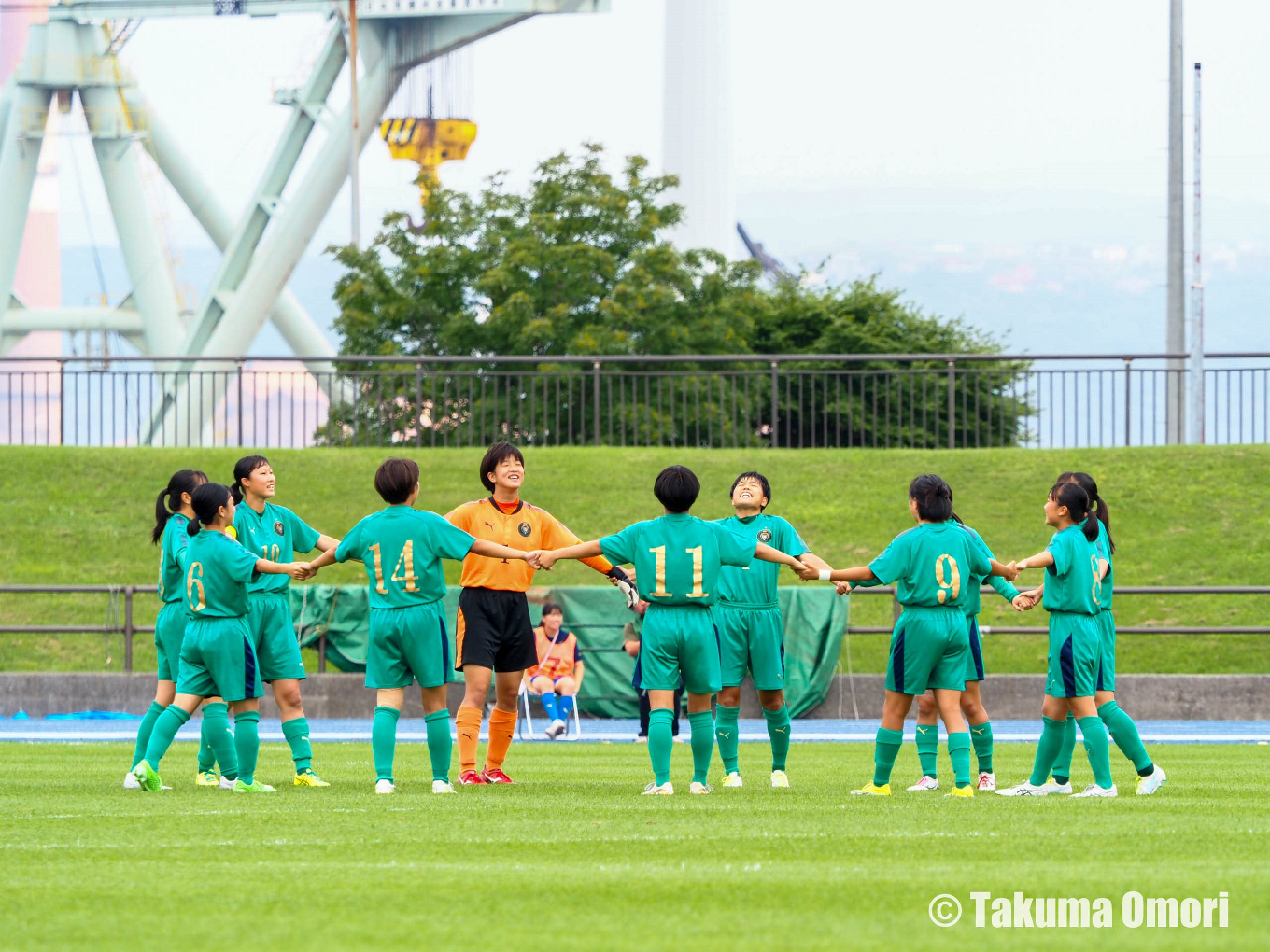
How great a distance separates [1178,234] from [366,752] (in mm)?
17803

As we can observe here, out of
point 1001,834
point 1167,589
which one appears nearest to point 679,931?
point 1001,834

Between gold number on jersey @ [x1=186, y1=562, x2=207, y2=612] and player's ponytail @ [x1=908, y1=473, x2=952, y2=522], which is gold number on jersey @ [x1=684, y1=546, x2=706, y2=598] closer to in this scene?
player's ponytail @ [x1=908, y1=473, x2=952, y2=522]

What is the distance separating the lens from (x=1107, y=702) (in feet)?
30.1

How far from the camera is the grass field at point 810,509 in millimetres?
20578

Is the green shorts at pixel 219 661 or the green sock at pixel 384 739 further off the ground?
the green shorts at pixel 219 661

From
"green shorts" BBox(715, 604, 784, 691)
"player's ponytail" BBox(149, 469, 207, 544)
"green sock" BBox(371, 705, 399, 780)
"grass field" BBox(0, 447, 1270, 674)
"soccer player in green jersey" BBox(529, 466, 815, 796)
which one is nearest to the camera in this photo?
"soccer player in green jersey" BBox(529, 466, 815, 796)

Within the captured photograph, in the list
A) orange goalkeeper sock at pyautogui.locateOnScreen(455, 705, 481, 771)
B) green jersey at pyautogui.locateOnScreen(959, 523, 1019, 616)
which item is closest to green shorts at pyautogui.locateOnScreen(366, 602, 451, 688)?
orange goalkeeper sock at pyautogui.locateOnScreen(455, 705, 481, 771)

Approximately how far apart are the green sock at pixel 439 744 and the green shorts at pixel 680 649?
123 centimetres

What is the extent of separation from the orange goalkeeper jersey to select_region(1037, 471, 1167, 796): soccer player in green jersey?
287cm

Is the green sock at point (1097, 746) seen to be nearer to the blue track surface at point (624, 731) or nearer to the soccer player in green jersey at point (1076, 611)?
the soccer player in green jersey at point (1076, 611)

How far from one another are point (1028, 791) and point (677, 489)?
2737 millimetres

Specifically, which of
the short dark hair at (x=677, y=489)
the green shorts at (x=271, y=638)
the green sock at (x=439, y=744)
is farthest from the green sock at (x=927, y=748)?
the green shorts at (x=271, y=638)

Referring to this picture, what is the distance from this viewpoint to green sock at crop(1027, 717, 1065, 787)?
9.37m

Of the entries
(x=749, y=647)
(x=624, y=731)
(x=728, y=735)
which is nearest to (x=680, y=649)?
(x=749, y=647)
